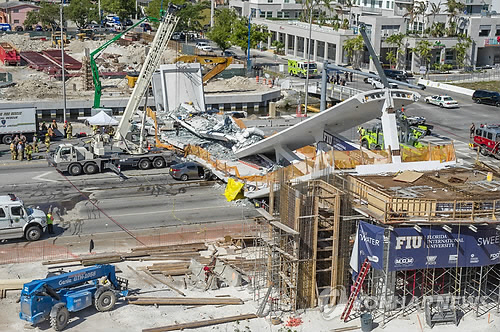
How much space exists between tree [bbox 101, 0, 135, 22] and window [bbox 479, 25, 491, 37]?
Answer: 64.2 metres

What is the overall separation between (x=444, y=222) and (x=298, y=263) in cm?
545

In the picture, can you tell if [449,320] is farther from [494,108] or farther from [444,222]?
[494,108]

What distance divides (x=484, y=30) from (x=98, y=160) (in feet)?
213

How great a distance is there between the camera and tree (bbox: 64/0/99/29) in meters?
125

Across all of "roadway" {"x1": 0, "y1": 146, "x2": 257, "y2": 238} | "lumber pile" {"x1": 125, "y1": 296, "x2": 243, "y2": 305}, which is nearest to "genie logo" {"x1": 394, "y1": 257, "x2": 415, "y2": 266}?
"lumber pile" {"x1": 125, "y1": 296, "x2": 243, "y2": 305}

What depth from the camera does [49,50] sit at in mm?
105125

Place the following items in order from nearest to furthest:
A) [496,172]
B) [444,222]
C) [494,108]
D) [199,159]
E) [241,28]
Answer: [444,222] → [496,172] → [199,159] → [494,108] → [241,28]

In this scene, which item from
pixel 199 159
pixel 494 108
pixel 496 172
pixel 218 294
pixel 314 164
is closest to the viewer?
pixel 218 294

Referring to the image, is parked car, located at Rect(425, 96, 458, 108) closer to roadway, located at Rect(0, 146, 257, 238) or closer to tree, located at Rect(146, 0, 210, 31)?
roadway, located at Rect(0, 146, 257, 238)

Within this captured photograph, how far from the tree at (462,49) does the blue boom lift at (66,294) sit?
72927 millimetres

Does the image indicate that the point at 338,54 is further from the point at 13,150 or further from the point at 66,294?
the point at 66,294

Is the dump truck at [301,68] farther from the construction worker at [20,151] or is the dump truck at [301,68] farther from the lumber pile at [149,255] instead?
the lumber pile at [149,255]

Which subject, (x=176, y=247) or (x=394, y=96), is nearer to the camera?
(x=176, y=247)

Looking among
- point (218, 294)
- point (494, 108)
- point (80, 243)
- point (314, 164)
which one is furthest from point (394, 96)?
point (494, 108)
